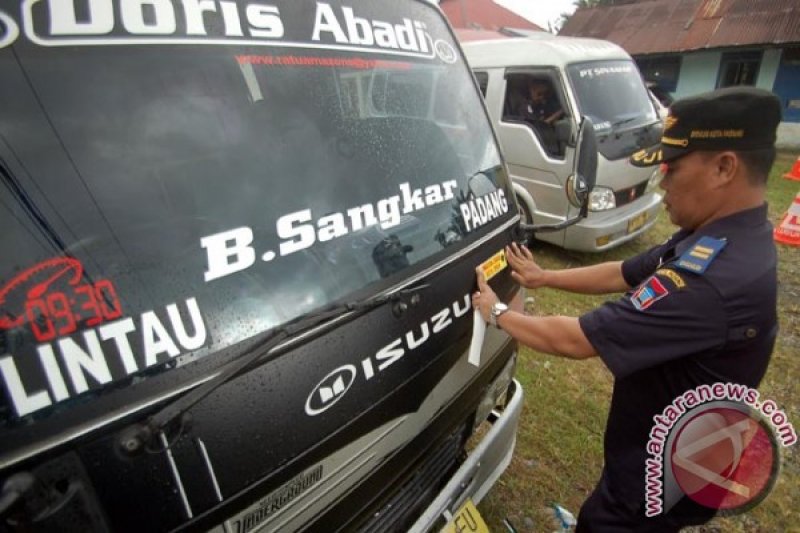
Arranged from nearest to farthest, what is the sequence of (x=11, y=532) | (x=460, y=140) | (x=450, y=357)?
(x=11, y=532) < (x=450, y=357) < (x=460, y=140)

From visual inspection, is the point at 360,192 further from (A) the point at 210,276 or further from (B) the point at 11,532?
(B) the point at 11,532

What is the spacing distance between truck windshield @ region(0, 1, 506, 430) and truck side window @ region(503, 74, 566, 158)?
142 inches

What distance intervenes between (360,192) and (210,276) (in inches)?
21.1

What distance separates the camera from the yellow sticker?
1727 millimetres

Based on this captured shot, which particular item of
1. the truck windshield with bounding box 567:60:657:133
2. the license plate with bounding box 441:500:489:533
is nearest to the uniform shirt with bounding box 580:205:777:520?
the license plate with bounding box 441:500:489:533

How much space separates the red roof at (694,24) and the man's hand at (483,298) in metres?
15.8

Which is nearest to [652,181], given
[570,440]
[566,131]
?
[566,131]

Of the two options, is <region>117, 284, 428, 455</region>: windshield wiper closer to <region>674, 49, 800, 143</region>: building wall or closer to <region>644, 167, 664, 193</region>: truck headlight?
<region>644, 167, 664, 193</region>: truck headlight

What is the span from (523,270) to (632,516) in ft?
3.12

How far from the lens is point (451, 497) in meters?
1.59

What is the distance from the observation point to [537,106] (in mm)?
5055

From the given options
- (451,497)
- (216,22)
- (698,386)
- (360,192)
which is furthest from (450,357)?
(216,22)

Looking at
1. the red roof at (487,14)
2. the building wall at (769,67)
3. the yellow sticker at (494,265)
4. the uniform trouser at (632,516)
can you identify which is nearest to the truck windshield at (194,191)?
the yellow sticker at (494,265)

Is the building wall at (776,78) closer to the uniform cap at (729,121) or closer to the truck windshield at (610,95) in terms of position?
the truck windshield at (610,95)
